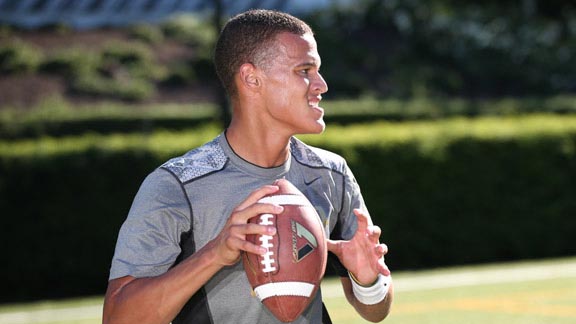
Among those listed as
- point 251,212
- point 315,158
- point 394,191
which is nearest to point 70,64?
point 394,191

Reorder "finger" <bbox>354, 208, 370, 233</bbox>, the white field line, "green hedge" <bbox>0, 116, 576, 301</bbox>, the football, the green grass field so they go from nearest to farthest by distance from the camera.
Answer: the football
"finger" <bbox>354, 208, 370, 233</bbox>
the green grass field
the white field line
"green hedge" <bbox>0, 116, 576, 301</bbox>

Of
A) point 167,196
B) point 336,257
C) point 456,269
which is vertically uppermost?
point 167,196

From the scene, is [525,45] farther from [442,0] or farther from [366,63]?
[366,63]

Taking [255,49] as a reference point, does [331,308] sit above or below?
below

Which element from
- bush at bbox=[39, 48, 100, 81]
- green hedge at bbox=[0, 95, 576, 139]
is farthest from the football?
bush at bbox=[39, 48, 100, 81]

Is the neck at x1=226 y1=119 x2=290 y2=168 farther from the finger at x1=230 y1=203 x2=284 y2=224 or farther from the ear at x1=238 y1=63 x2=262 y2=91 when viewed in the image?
the finger at x1=230 y1=203 x2=284 y2=224

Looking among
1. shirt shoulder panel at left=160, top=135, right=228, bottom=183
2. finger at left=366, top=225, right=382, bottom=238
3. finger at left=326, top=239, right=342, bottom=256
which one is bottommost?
finger at left=326, top=239, right=342, bottom=256

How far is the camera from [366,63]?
32594 mm

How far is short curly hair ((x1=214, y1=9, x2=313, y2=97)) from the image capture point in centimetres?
368

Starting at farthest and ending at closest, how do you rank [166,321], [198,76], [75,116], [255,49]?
1. [198,76]
2. [75,116]
3. [255,49]
4. [166,321]

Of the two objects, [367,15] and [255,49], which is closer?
[255,49]

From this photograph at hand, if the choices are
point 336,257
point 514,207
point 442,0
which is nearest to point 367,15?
point 442,0

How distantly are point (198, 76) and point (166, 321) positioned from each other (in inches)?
1065

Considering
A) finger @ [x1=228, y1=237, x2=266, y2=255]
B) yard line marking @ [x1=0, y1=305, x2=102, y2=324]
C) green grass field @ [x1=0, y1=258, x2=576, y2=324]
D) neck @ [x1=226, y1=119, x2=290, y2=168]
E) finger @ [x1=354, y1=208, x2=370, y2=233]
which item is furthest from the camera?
yard line marking @ [x1=0, y1=305, x2=102, y2=324]
